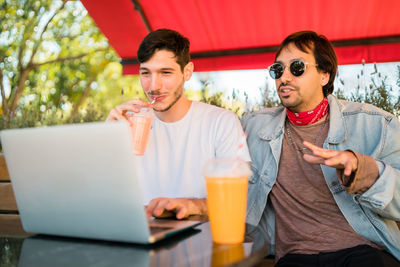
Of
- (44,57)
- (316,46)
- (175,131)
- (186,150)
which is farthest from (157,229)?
(44,57)

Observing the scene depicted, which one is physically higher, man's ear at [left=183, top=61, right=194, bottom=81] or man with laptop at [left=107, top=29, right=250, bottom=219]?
man's ear at [left=183, top=61, right=194, bottom=81]

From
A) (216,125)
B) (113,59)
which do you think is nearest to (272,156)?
(216,125)

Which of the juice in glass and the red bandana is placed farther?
the red bandana

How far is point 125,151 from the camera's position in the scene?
976mm

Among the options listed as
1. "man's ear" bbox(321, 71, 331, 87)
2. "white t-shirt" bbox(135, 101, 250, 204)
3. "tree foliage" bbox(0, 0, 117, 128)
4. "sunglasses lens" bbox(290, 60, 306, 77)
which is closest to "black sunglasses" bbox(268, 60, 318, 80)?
"sunglasses lens" bbox(290, 60, 306, 77)

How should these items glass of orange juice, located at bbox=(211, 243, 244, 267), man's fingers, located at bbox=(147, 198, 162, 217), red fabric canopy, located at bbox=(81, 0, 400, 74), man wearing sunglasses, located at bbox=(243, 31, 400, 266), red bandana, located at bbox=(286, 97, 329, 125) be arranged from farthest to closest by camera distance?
red fabric canopy, located at bbox=(81, 0, 400, 74), red bandana, located at bbox=(286, 97, 329, 125), man wearing sunglasses, located at bbox=(243, 31, 400, 266), man's fingers, located at bbox=(147, 198, 162, 217), glass of orange juice, located at bbox=(211, 243, 244, 267)

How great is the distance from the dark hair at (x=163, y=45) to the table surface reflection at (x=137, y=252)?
1.21 meters

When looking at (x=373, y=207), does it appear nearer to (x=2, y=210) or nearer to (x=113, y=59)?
(x=2, y=210)

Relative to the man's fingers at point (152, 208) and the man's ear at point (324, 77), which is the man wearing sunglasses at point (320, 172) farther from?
the man's fingers at point (152, 208)

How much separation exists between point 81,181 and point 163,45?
1.29 m

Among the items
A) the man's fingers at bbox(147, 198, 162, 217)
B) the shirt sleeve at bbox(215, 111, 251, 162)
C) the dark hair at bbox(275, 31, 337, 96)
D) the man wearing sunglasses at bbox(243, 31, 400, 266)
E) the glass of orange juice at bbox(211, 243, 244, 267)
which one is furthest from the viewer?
the dark hair at bbox(275, 31, 337, 96)

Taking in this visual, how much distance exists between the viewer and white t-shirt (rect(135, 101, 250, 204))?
203 cm

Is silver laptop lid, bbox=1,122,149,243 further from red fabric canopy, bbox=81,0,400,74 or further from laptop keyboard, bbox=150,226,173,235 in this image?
red fabric canopy, bbox=81,0,400,74

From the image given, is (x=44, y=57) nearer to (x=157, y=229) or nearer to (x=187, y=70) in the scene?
(x=187, y=70)
